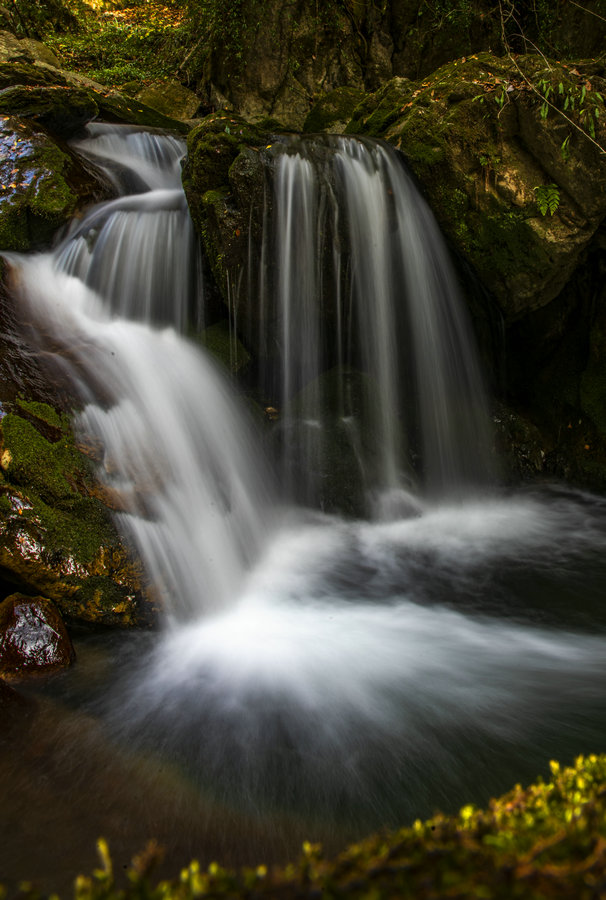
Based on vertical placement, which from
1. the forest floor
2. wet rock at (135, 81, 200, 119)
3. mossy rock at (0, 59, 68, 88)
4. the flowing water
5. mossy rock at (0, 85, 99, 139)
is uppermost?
the forest floor

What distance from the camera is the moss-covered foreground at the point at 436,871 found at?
678mm

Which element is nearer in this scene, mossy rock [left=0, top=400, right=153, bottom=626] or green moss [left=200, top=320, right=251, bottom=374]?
mossy rock [left=0, top=400, right=153, bottom=626]

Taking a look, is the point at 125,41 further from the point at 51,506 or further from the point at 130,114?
the point at 51,506

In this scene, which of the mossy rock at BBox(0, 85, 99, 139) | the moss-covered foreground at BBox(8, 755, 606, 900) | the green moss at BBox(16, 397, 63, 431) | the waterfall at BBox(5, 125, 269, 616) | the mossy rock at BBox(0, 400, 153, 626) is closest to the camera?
the moss-covered foreground at BBox(8, 755, 606, 900)

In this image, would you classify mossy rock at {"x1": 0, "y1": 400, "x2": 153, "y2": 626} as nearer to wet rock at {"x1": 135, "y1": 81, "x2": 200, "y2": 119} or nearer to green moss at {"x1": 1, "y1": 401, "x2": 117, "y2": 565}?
green moss at {"x1": 1, "y1": 401, "x2": 117, "y2": 565}

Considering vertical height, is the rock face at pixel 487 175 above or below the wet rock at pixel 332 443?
above

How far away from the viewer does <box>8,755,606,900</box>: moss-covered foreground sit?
0.68 meters

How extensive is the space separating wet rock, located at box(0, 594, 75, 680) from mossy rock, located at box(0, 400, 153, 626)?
302 millimetres

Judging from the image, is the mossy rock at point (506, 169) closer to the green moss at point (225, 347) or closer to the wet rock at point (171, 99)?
the green moss at point (225, 347)

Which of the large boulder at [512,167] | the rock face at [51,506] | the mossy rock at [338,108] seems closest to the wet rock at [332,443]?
→ the large boulder at [512,167]

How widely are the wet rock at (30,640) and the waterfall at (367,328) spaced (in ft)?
10.1

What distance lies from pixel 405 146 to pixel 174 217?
9.59 ft

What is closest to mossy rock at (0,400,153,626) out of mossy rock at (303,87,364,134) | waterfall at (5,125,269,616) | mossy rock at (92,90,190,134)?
waterfall at (5,125,269,616)

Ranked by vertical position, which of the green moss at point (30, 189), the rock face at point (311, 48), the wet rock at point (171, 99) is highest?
the rock face at point (311, 48)
